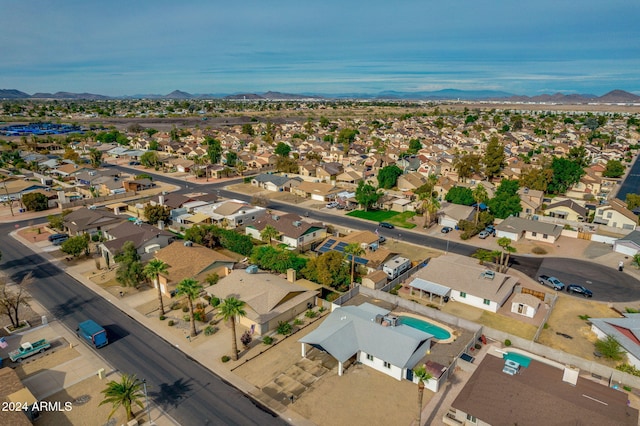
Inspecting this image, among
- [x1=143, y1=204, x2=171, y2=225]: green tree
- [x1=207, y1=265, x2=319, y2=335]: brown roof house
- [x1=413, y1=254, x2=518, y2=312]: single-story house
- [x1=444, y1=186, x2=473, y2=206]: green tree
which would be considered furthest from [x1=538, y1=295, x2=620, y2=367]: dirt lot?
[x1=143, y1=204, x2=171, y2=225]: green tree

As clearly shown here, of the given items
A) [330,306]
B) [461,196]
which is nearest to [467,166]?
[461,196]

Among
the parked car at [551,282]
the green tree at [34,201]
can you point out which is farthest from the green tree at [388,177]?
the green tree at [34,201]

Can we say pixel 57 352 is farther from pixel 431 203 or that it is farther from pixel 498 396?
pixel 431 203

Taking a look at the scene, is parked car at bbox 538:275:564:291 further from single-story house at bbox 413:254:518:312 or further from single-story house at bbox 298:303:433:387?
single-story house at bbox 298:303:433:387

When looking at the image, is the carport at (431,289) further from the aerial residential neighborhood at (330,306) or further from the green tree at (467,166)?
the green tree at (467,166)

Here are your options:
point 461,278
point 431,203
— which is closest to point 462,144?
point 431,203

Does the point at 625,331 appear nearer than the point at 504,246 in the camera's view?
Yes

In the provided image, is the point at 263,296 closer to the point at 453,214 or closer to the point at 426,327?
the point at 426,327
